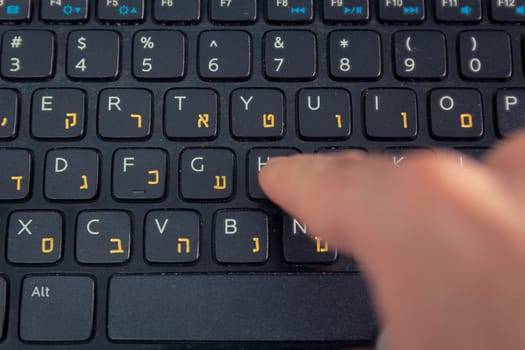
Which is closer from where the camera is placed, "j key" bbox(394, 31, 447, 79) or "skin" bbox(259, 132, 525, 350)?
"skin" bbox(259, 132, 525, 350)

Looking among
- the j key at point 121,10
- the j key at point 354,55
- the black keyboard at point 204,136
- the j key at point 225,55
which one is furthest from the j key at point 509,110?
the j key at point 121,10

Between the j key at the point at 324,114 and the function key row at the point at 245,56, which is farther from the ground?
the function key row at the point at 245,56

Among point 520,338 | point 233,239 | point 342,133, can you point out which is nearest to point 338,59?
point 342,133

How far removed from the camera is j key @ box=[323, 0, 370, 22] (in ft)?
1.84

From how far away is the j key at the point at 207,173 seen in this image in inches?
21.0

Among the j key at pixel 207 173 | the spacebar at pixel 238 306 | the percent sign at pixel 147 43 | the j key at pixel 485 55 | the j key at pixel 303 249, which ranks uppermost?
the percent sign at pixel 147 43

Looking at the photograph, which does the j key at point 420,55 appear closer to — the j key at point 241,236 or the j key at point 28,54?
the j key at point 241,236

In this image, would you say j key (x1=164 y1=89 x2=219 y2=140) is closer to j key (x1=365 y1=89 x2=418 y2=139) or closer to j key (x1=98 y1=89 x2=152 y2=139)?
j key (x1=98 y1=89 x2=152 y2=139)

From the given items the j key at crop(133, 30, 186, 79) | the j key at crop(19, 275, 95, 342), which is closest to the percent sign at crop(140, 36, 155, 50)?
the j key at crop(133, 30, 186, 79)

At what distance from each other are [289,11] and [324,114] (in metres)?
0.10

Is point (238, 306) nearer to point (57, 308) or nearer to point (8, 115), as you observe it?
point (57, 308)

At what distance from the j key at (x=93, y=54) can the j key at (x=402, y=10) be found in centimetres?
24

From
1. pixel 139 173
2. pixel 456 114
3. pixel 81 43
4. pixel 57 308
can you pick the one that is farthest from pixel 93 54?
pixel 456 114

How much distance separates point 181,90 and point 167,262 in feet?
0.49
